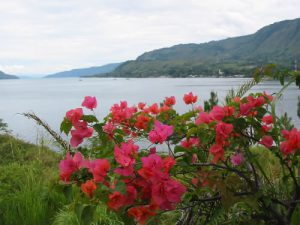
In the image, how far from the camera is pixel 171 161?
1.90 metres

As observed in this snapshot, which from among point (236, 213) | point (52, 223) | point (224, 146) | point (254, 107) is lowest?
point (52, 223)

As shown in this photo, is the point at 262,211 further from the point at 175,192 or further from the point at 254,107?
the point at 175,192

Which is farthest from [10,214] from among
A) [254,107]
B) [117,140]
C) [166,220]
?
[254,107]

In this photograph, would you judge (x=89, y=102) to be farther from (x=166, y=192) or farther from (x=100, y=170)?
(x=166, y=192)

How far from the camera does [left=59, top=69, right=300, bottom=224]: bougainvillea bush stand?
1.91 meters

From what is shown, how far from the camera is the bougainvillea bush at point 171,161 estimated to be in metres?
1.91

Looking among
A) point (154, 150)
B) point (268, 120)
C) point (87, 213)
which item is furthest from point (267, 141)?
point (87, 213)

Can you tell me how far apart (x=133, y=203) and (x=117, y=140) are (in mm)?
680

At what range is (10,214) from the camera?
4.34m

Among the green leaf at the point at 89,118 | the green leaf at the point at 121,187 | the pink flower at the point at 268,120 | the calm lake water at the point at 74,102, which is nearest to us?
the green leaf at the point at 121,187

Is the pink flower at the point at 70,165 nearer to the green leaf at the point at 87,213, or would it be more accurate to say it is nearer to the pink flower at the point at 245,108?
the green leaf at the point at 87,213

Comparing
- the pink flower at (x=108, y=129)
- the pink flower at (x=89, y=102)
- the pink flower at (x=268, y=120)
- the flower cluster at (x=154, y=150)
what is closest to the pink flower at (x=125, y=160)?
the flower cluster at (x=154, y=150)

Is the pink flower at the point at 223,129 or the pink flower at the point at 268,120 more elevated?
the pink flower at the point at 223,129

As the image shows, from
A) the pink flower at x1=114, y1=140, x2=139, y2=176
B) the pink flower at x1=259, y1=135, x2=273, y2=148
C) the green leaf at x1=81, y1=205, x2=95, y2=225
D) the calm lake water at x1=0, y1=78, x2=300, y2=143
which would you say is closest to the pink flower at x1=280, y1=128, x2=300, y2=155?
the pink flower at x1=259, y1=135, x2=273, y2=148
